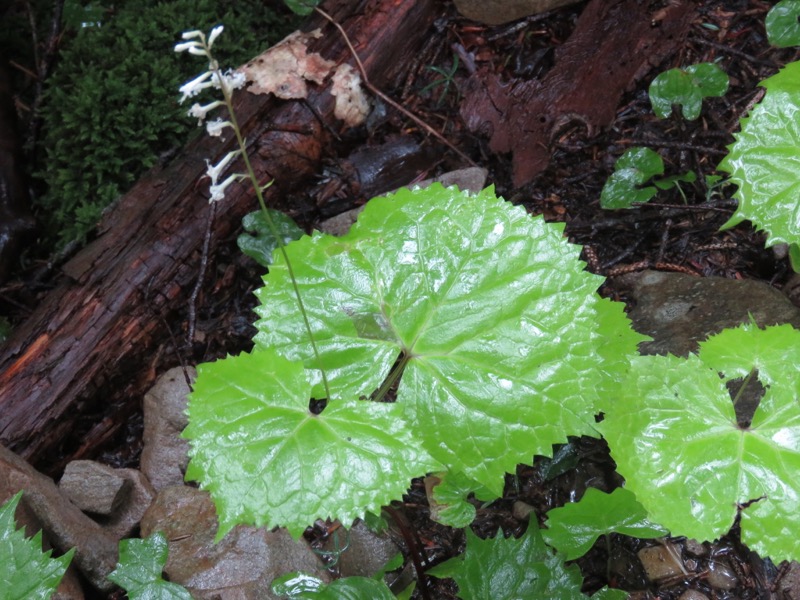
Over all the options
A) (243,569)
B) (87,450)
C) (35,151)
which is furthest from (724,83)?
(35,151)

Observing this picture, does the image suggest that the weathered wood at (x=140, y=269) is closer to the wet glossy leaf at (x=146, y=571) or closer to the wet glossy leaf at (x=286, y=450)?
the wet glossy leaf at (x=146, y=571)

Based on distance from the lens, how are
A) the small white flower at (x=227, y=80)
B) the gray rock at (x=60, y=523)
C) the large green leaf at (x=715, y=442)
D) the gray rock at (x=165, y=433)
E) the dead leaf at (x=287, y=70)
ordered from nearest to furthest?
1. the small white flower at (x=227, y=80)
2. the large green leaf at (x=715, y=442)
3. the gray rock at (x=60, y=523)
4. the gray rock at (x=165, y=433)
5. the dead leaf at (x=287, y=70)

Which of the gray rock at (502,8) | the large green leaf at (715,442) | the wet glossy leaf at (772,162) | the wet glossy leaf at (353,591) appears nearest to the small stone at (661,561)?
the large green leaf at (715,442)

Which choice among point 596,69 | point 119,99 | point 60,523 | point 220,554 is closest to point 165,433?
point 60,523

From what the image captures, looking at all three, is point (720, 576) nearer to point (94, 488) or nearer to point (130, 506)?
point (130, 506)

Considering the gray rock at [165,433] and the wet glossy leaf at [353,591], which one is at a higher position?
the gray rock at [165,433]

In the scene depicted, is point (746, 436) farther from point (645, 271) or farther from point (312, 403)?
point (312, 403)
